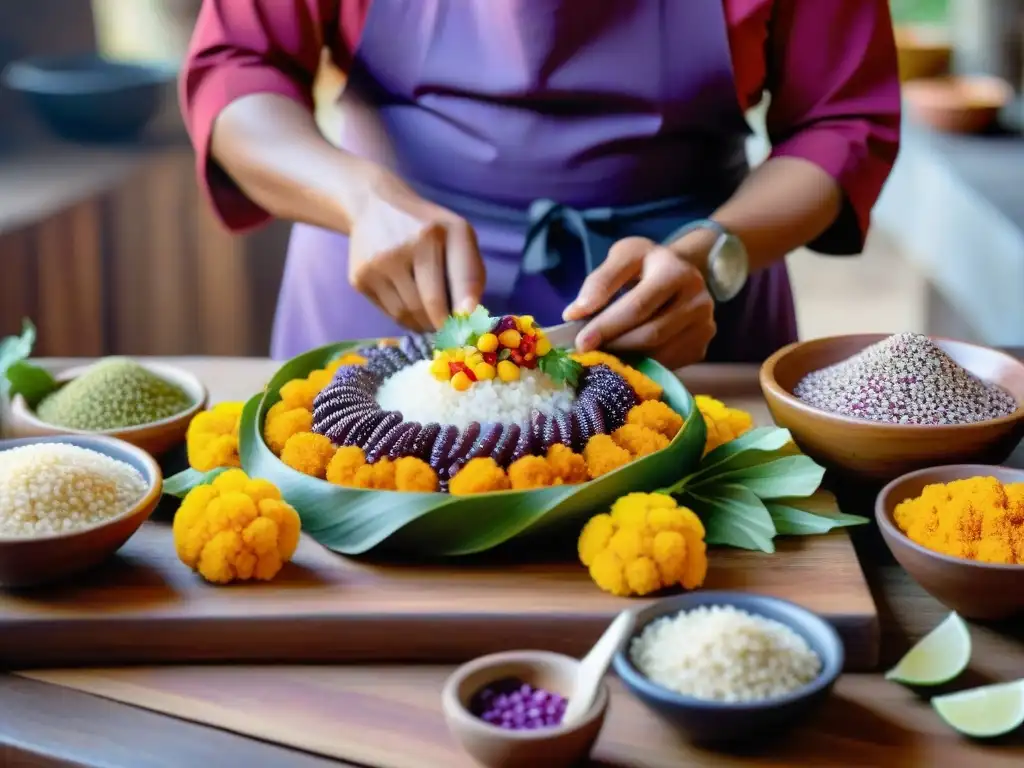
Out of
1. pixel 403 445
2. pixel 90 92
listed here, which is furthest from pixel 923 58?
pixel 403 445

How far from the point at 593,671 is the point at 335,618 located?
0.86 ft

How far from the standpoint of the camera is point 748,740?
2.93 feet

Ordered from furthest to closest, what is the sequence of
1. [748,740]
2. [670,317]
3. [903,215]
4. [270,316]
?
[903,215]
[270,316]
[670,317]
[748,740]

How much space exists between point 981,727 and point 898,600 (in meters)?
0.21

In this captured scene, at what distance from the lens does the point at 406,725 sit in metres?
0.94

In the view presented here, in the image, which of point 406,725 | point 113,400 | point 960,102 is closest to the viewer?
point 406,725

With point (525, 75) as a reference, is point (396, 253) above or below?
below

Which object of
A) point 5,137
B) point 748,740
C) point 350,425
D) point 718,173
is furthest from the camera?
point 5,137

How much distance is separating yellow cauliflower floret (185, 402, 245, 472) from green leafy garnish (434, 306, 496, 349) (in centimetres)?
23

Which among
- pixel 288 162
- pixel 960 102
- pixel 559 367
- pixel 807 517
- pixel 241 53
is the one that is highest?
pixel 241 53

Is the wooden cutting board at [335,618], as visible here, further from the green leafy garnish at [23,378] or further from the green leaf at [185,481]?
the green leafy garnish at [23,378]

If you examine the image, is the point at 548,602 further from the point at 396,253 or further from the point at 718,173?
the point at 718,173

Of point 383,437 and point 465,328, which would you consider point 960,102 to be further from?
point 383,437

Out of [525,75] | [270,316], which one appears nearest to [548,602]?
[525,75]
